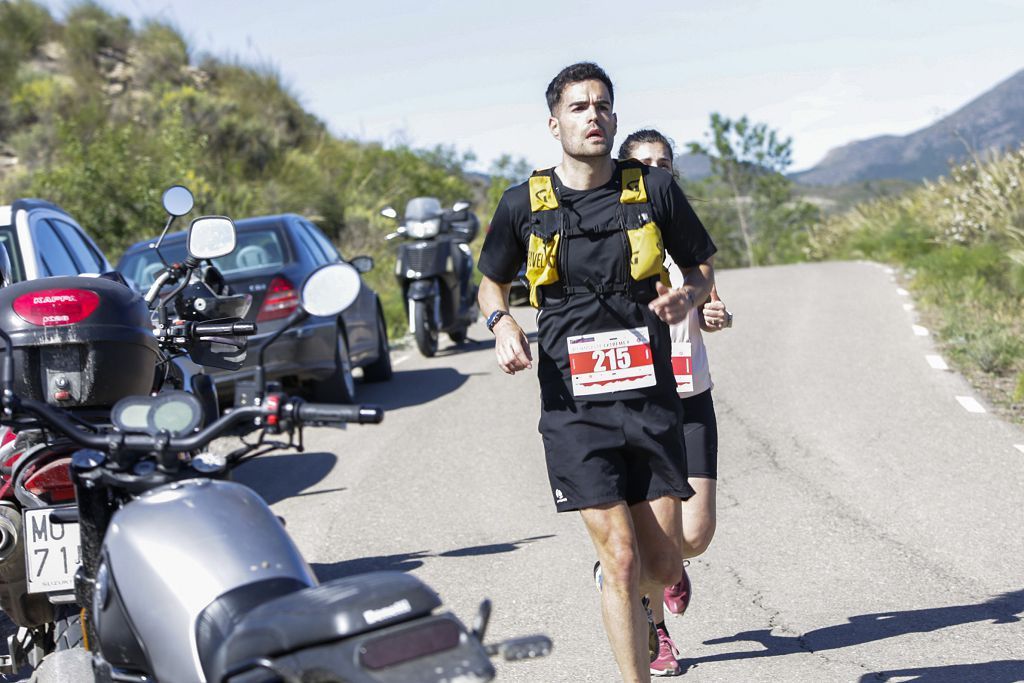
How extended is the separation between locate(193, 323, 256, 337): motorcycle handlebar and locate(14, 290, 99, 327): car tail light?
33 cm

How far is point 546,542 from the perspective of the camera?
7793 mm

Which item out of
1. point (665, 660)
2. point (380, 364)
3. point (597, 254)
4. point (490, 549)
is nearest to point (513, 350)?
point (597, 254)

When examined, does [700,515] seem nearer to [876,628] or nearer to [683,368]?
[683,368]

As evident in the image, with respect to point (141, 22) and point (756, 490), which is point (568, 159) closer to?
point (756, 490)

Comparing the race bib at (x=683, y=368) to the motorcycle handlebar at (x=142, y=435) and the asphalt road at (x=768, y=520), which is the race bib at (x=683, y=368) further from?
the motorcycle handlebar at (x=142, y=435)

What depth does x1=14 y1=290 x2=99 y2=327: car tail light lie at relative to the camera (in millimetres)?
4562

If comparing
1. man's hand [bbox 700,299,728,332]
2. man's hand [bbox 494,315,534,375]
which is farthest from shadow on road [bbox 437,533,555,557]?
man's hand [bbox 494,315,534,375]

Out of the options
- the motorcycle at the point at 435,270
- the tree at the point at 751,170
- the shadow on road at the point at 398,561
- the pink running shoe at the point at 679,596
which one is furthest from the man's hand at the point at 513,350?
the tree at the point at 751,170

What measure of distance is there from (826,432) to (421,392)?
4.48 meters

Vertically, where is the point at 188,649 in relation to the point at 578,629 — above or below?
above

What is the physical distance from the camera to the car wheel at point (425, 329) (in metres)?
15.8

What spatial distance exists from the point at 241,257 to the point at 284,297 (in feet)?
2.81

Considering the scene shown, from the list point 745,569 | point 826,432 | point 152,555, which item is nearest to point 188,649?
point 152,555

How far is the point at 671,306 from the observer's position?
4.53 m
